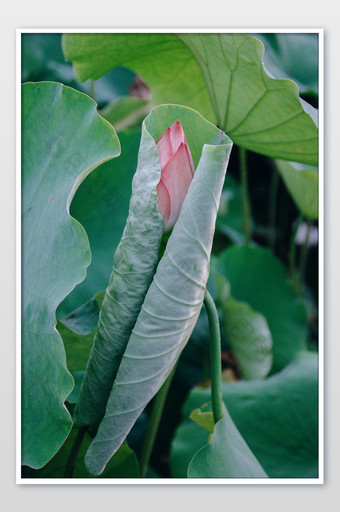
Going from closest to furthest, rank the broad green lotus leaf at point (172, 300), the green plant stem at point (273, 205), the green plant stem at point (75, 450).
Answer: the broad green lotus leaf at point (172, 300) → the green plant stem at point (75, 450) → the green plant stem at point (273, 205)

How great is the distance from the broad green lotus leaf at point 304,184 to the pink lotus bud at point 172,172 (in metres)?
0.50

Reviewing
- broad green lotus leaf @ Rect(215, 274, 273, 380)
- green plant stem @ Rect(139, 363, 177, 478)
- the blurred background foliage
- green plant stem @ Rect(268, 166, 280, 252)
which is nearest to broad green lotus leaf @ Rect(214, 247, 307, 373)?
the blurred background foliage

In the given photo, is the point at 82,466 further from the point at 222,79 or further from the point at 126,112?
the point at 126,112

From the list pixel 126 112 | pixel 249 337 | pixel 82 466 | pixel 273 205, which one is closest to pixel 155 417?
pixel 82 466

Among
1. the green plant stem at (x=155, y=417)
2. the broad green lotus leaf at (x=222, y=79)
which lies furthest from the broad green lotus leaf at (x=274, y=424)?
the broad green lotus leaf at (x=222, y=79)

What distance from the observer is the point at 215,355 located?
618 millimetres

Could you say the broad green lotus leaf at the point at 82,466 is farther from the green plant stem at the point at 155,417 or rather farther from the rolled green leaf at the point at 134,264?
the rolled green leaf at the point at 134,264

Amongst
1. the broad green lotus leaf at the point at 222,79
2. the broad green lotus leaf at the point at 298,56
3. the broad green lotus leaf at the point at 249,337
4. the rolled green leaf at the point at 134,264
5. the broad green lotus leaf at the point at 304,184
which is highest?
the broad green lotus leaf at the point at 298,56

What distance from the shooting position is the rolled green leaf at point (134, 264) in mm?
541

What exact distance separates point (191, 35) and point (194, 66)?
0.37 feet

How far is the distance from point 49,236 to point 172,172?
0.17 m

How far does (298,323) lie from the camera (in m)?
1.22
